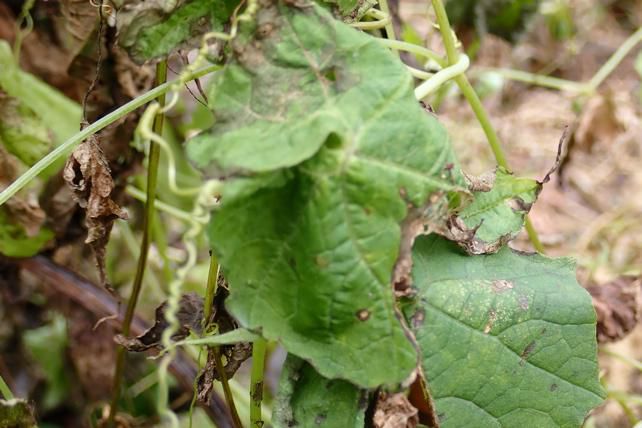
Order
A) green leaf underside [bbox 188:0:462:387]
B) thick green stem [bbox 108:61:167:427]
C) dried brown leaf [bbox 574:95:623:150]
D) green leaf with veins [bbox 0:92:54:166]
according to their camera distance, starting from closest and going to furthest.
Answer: green leaf underside [bbox 188:0:462:387], thick green stem [bbox 108:61:167:427], green leaf with veins [bbox 0:92:54:166], dried brown leaf [bbox 574:95:623:150]

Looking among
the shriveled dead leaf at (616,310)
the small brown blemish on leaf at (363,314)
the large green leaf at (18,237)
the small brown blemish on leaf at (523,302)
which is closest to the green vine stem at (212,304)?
the small brown blemish on leaf at (363,314)

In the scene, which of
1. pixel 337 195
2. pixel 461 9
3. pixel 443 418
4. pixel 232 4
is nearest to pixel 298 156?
pixel 337 195

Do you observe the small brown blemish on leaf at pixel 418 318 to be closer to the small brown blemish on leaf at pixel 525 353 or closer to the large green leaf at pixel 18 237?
the small brown blemish on leaf at pixel 525 353

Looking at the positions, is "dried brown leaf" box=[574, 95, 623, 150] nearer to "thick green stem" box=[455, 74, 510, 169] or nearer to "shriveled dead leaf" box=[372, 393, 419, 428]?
"thick green stem" box=[455, 74, 510, 169]

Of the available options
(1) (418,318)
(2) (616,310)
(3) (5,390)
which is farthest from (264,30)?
(2) (616,310)

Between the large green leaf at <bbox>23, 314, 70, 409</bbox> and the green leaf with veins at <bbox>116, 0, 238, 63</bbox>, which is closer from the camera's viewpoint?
the green leaf with veins at <bbox>116, 0, 238, 63</bbox>

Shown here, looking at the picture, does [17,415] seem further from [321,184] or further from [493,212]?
[493,212]

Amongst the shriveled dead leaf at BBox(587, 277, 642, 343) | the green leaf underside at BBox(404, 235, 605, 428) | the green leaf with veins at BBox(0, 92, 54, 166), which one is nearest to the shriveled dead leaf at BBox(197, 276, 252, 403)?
the green leaf underside at BBox(404, 235, 605, 428)
